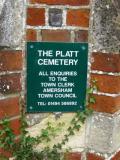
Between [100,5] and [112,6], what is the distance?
63 mm

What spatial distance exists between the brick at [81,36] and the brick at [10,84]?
375mm

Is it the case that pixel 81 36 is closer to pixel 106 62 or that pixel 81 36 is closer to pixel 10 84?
pixel 106 62

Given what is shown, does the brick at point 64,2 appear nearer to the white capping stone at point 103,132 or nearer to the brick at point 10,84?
the brick at point 10,84

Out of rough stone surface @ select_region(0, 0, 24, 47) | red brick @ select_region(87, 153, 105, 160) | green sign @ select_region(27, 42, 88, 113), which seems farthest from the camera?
red brick @ select_region(87, 153, 105, 160)

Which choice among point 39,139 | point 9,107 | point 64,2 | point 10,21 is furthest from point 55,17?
point 39,139

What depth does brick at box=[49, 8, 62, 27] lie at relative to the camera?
220cm

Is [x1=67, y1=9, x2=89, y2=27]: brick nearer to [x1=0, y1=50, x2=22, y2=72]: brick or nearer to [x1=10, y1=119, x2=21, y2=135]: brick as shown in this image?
[x1=0, y1=50, x2=22, y2=72]: brick

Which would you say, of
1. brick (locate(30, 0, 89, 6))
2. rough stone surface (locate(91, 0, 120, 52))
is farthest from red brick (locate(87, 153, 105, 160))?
brick (locate(30, 0, 89, 6))

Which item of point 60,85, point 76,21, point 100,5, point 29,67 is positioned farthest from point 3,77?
point 100,5

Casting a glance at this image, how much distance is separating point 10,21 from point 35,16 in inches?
5.5

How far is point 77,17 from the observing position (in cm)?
223

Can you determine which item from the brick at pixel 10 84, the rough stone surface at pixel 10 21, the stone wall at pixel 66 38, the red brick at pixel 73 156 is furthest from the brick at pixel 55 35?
the red brick at pixel 73 156

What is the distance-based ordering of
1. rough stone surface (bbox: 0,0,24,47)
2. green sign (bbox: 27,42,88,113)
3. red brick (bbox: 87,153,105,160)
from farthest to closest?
red brick (bbox: 87,153,105,160) → green sign (bbox: 27,42,88,113) → rough stone surface (bbox: 0,0,24,47)

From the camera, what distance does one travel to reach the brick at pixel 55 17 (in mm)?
2195
